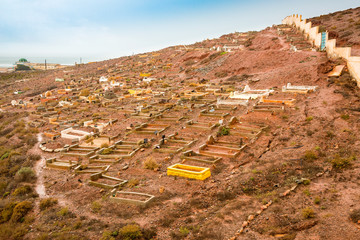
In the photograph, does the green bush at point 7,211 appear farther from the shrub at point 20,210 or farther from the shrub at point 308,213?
the shrub at point 308,213

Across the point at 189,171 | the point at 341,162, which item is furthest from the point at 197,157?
the point at 341,162

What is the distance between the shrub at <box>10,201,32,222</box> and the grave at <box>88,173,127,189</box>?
2.75 metres

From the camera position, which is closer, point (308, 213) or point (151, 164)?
point (308, 213)

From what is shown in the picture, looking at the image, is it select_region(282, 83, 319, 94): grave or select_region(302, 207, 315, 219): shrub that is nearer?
select_region(302, 207, 315, 219): shrub

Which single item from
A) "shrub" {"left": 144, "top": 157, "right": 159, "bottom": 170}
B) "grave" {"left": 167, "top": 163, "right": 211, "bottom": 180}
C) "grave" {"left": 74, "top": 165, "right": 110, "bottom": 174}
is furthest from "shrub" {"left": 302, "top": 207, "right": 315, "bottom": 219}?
"grave" {"left": 74, "top": 165, "right": 110, "bottom": 174}

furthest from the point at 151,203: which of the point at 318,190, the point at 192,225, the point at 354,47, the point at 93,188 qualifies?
the point at 354,47

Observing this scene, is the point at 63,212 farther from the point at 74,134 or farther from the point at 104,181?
the point at 74,134

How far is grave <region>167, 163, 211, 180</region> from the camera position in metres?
11.2

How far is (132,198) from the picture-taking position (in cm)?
1040

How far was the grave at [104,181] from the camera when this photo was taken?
1194cm

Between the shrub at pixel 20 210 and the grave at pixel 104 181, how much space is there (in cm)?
275

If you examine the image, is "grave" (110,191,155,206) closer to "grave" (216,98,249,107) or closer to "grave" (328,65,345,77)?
"grave" (216,98,249,107)

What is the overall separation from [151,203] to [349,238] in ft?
21.3

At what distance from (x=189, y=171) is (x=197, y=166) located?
95 centimetres
